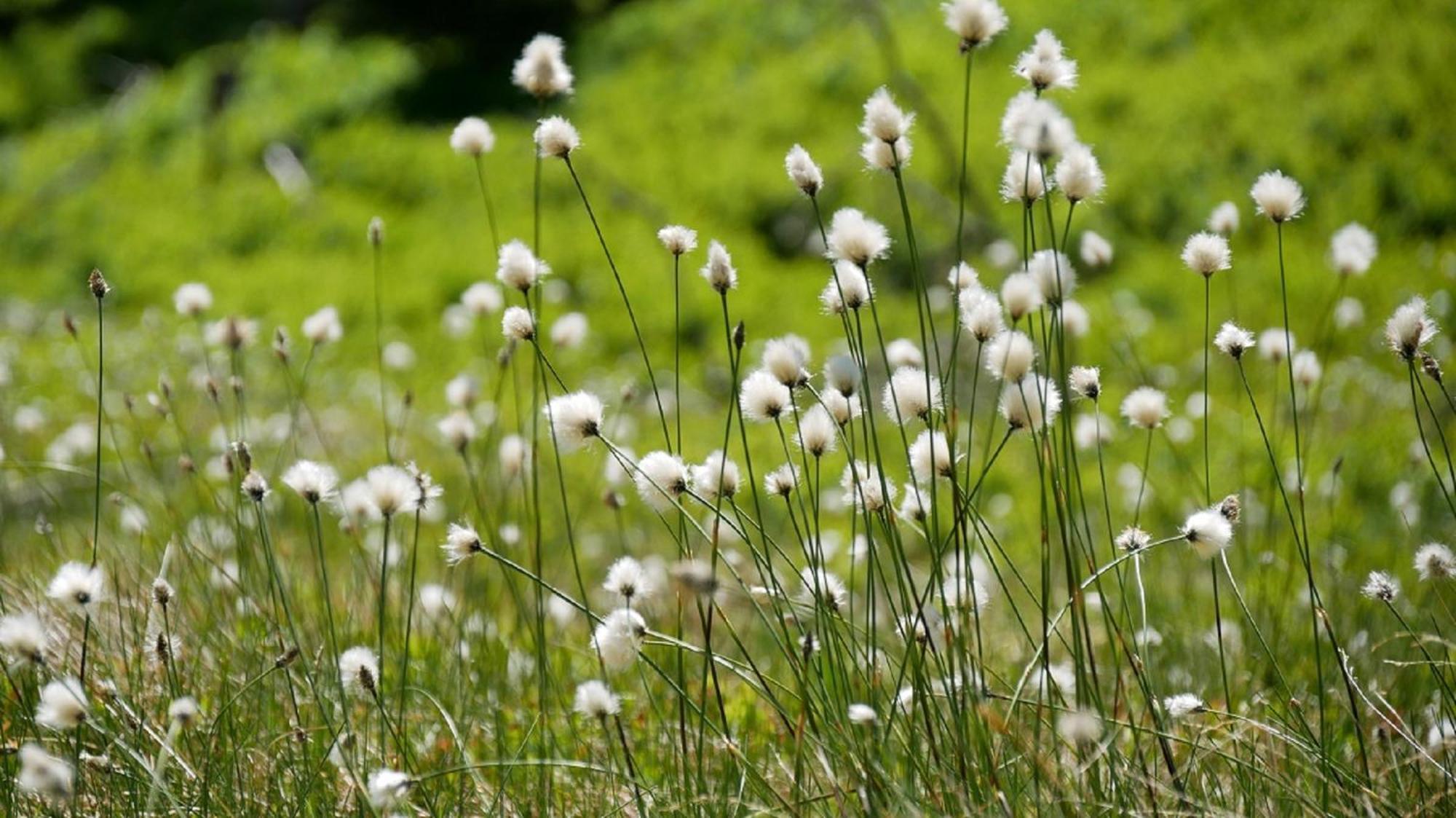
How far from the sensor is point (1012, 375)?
75.5 inches

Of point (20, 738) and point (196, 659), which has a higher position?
point (196, 659)

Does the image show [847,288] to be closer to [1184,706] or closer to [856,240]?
[856,240]

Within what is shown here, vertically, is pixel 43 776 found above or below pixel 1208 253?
below

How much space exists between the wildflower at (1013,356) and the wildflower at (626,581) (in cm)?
67

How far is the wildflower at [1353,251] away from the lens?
9.68 ft

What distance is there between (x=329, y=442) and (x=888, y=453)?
2.95 m

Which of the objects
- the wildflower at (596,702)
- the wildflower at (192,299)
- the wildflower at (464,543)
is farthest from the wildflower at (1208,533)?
the wildflower at (192,299)

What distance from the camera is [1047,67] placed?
2043 mm

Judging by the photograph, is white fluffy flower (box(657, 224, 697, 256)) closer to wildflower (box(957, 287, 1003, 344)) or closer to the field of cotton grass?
the field of cotton grass

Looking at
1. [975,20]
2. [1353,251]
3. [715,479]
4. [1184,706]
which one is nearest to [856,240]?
[975,20]

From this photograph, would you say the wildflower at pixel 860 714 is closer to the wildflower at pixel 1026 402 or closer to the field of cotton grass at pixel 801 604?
the field of cotton grass at pixel 801 604

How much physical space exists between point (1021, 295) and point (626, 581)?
78 cm

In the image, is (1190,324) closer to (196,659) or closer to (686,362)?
(686,362)

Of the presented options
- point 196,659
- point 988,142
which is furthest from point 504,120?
point 196,659
